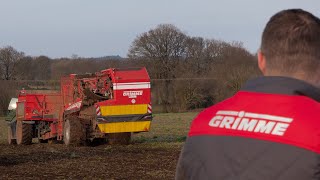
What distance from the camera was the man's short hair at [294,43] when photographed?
6.55 ft

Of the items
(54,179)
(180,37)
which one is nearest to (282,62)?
(54,179)

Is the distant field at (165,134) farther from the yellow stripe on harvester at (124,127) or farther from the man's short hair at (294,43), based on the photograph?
the man's short hair at (294,43)

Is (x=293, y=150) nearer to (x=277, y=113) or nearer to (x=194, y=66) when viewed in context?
(x=277, y=113)

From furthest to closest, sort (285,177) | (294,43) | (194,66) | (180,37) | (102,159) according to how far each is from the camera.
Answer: (180,37) → (194,66) → (102,159) → (294,43) → (285,177)

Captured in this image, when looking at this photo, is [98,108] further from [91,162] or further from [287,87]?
[287,87]

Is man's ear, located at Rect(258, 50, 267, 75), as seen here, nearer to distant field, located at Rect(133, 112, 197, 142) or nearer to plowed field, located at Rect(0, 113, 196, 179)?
plowed field, located at Rect(0, 113, 196, 179)

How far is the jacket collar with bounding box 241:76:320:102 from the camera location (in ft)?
6.49

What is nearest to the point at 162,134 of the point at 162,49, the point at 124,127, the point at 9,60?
the point at 124,127

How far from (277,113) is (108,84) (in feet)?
48.2

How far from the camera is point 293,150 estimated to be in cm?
188

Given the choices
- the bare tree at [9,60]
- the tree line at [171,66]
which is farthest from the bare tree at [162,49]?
the bare tree at [9,60]

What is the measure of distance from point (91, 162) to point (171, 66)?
→ 55075mm

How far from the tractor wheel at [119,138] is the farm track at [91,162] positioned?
242 millimetres

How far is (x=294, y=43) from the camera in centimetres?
199
